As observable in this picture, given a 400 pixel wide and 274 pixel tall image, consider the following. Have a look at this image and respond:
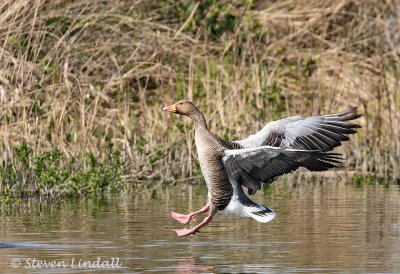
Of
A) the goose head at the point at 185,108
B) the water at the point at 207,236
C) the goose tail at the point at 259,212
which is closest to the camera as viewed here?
the water at the point at 207,236

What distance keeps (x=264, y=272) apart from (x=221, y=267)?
0.40 m

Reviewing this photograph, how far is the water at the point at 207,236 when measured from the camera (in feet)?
25.7

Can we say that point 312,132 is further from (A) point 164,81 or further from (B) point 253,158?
Result: (A) point 164,81

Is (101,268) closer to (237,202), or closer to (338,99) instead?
(237,202)

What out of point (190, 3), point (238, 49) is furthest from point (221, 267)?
point (190, 3)

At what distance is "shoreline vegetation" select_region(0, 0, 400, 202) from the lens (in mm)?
12938

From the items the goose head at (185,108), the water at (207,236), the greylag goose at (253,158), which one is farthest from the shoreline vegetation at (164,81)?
the greylag goose at (253,158)

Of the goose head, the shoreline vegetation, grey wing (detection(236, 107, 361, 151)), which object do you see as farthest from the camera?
the shoreline vegetation

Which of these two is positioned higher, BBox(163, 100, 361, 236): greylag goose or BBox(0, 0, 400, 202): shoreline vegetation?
BBox(0, 0, 400, 202): shoreline vegetation

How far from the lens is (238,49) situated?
56.3 ft

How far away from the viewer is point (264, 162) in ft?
31.3

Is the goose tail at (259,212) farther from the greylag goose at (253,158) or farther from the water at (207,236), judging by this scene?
the water at (207,236)

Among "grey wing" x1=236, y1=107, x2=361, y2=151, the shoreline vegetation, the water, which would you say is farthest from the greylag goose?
the shoreline vegetation

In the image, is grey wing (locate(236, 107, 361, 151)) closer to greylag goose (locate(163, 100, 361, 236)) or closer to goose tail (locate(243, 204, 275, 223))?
greylag goose (locate(163, 100, 361, 236))
